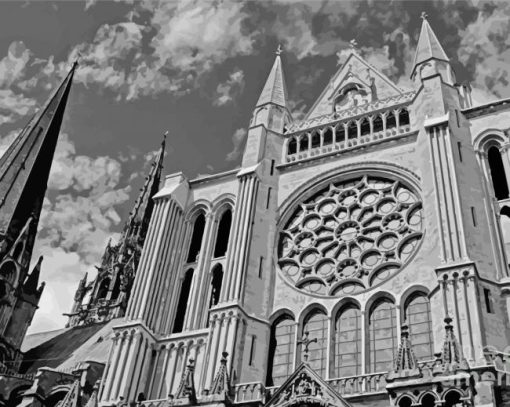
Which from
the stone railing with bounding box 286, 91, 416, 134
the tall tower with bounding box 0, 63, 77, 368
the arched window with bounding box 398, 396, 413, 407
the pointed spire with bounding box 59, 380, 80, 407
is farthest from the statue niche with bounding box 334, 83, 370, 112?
the tall tower with bounding box 0, 63, 77, 368

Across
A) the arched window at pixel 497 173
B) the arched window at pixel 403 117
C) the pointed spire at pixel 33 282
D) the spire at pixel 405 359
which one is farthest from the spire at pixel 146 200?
the spire at pixel 405 359

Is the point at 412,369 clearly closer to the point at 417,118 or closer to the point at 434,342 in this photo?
the point at 434,342

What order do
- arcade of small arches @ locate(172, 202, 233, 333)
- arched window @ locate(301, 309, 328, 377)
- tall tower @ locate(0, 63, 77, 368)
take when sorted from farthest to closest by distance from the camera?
tall tower @ locate(0, 63, 77, 368) < arcade of small arches @ locate(172, 202, 233, 333) < arched window @ locate(301, 309, 328, 377)

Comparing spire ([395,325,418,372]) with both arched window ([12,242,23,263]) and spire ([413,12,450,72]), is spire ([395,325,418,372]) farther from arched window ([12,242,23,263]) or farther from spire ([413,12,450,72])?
arched window ([12,242,23,263])

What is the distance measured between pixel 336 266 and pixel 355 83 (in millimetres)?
9143

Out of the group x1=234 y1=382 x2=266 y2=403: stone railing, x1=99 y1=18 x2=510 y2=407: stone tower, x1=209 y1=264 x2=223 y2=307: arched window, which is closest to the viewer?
x1=99 y1=18 x2=510 y2=407: stone tower

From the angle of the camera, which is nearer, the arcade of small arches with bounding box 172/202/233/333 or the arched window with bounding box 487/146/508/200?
the arched window with bounding box 487/146/508/200

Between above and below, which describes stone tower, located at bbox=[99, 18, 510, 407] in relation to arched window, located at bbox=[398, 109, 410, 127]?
below

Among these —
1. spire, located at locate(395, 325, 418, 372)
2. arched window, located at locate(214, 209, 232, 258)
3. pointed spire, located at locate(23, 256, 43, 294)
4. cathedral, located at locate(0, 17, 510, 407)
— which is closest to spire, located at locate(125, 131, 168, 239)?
pointed spire, located at locate(23, 256, 43, 294)

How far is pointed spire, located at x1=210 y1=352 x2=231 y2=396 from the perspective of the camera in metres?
16.3

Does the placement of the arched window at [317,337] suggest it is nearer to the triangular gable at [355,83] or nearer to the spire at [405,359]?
the spire at [405,359]

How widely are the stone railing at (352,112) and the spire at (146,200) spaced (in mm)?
28001

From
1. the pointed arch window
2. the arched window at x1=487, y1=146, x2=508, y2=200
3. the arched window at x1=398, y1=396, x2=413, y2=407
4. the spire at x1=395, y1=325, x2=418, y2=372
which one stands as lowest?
the arched window at x1=398, y1=396, x2=413, y2=407

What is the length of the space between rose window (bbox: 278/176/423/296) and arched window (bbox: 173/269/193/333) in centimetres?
319
